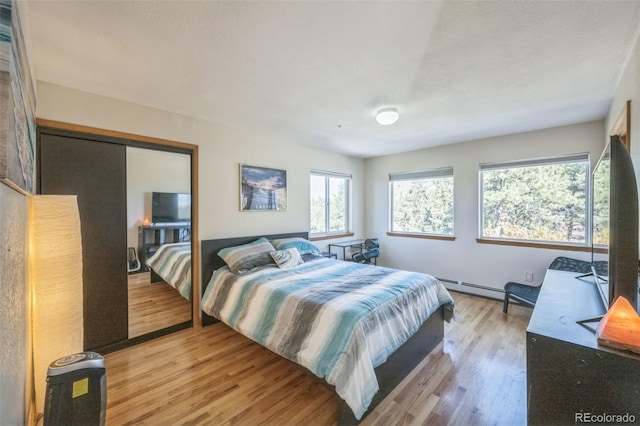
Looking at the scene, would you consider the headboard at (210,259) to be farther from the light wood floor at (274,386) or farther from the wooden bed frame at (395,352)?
the light wood floor at (274,386)

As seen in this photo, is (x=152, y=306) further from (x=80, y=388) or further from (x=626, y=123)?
(x=626, y=123)

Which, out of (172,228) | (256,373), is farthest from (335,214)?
(256,373)

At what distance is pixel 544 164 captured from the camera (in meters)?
3.45

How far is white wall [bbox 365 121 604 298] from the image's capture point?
3328mm

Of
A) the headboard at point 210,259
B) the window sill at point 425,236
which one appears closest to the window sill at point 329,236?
the window sill at point 425,236

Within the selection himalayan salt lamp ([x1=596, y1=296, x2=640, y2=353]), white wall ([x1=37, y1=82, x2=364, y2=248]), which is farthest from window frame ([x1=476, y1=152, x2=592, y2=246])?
himalayan salt lamp ([x1=596, y1=296, x2=640, y2=353])

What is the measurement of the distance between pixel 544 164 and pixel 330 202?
3083 mm

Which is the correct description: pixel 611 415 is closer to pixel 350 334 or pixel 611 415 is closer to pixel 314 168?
pixel 350 334

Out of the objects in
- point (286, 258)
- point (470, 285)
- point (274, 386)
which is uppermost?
point (286, 258)

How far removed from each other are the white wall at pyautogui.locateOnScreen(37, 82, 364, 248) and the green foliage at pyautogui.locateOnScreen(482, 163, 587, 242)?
8.23 ft

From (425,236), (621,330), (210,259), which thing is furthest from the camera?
(425,236)

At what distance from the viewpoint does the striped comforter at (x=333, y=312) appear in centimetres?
170

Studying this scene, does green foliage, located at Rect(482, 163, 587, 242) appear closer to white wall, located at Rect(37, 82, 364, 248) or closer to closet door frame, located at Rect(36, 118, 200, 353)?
white wall, located at Rect(37, 82, 364, 248)

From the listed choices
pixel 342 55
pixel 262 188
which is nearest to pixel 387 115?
pixel 342 55
